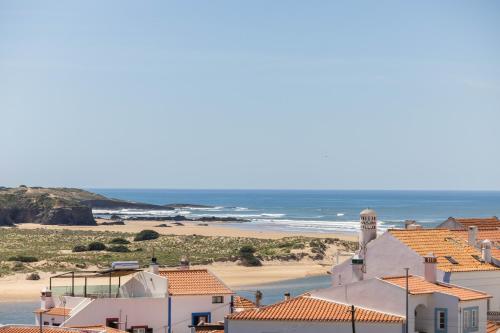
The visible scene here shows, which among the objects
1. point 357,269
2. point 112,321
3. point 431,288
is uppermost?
point 357,269

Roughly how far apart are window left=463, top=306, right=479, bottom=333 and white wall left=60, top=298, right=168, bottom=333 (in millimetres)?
12724

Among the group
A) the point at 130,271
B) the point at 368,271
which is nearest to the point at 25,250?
the point at 130,271

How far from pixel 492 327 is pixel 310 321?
7.92 meters

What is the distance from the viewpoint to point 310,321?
38031 millimetres

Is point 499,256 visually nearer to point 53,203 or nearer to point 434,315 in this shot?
point 434,315

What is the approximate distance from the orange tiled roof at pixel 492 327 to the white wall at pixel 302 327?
5.15 metres

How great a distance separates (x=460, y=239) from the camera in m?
48.8

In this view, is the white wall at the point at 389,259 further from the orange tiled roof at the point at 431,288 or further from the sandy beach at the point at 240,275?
the sandy beach at the point at 240,275

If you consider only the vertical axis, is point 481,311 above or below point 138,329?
above

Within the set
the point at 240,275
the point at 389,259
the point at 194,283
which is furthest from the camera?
the point at 240,275

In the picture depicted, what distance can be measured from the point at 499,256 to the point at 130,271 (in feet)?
54.9

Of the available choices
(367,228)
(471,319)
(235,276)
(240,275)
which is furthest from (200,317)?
(240,275)

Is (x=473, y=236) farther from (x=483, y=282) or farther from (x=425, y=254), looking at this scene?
(x=425, y=254)

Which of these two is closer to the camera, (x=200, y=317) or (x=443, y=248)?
(x=200, y=317)
